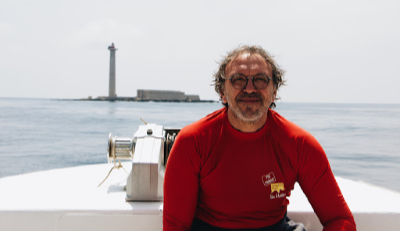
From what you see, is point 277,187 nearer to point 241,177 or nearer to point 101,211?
point 241,177

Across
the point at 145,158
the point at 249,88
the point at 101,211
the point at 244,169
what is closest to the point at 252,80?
the point at 249,88

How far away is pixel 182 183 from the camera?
3.42ft

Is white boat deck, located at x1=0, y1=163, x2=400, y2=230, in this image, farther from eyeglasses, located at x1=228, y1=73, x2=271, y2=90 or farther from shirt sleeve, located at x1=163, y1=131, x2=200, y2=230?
eyeglasses, located at x1=228, y1=73, x2=271, y2=90

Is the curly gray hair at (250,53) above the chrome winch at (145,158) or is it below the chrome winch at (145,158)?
above

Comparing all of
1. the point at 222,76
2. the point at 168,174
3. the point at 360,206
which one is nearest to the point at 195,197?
the point at 168,174

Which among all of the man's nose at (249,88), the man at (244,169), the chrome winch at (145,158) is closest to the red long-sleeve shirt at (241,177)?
the man at (244,169)

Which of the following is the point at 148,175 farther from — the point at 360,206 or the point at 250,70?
the point at 360,206

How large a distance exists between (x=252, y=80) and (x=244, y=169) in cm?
30

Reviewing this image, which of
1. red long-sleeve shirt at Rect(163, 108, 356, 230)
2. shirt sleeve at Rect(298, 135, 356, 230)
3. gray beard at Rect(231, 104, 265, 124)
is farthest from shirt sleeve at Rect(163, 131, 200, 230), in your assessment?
shirt sleeve at Rect(298, 135, 356, 230)

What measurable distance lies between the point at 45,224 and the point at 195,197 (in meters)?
0.66

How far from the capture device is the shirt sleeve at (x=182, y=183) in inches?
40.9

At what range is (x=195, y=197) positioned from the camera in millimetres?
1058

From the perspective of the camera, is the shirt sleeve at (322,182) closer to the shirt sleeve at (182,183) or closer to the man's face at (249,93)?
the man's face at (249,93)

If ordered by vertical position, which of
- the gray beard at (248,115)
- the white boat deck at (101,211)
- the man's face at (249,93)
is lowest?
the white boat deck at (101,211)
